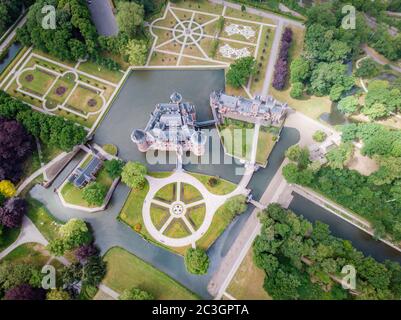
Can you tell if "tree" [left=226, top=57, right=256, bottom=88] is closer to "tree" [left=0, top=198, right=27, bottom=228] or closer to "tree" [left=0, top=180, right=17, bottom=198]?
"tree" [left=0, top=198, right=27, bottom=228]

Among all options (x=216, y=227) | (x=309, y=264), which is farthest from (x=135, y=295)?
(x=309, y=264)

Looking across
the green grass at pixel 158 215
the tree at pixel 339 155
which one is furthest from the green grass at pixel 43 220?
the tree at pixel 339 155

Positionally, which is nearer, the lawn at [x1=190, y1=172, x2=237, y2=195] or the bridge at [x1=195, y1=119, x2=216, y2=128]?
the lawn at [x1=190, y1=172, x2=237, y2=195]

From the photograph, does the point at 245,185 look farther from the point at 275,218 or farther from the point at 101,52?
the point at 101,52

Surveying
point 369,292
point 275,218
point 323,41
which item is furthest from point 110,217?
point 323,41

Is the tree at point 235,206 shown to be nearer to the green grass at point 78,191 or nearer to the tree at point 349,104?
the green grass at point 78,191

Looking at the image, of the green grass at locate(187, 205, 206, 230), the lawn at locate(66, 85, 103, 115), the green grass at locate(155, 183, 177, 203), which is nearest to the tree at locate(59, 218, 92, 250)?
the green grass at locate(155, 183, 177, 203)
